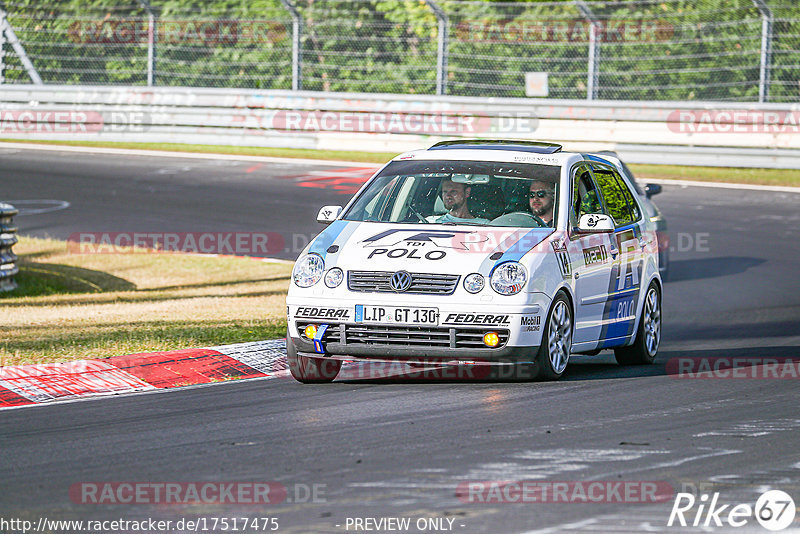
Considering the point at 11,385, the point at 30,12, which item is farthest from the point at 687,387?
the point at 30,12

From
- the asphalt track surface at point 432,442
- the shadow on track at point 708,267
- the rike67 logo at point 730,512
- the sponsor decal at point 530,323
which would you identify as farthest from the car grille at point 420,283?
the shadow on track at point 708,267

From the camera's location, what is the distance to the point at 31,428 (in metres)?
7.34

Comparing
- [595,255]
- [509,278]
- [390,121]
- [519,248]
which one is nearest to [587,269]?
[595,255]

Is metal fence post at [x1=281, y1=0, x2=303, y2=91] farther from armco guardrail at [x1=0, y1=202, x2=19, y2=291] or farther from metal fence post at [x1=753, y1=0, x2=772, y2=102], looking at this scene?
armco guardrail at [x1=0, y1=202, x2=19, y2=291]

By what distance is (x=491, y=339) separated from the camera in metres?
8.45

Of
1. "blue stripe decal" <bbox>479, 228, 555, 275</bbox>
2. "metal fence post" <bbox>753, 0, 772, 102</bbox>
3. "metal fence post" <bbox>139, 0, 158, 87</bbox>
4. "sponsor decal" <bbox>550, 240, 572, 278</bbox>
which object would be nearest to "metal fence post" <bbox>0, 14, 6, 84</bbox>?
"metal fence post" <bbox>139, 0, 158, 87</bbox>

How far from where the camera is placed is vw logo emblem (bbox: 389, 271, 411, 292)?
27.9ft

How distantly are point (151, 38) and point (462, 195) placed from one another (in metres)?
19.8

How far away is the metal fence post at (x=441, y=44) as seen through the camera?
26.5 metres

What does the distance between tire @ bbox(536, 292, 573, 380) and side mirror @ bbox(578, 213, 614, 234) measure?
2.05ft

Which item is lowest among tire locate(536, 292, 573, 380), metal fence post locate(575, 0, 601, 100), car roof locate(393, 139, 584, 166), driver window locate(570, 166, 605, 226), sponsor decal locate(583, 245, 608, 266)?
tire locate(536, 292, 573, 380)

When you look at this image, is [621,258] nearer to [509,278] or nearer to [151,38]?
[509,278]

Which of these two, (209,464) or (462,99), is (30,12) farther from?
(209,464)

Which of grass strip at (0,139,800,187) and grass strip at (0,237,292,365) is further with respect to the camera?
grass strip at (0,139,800,187)
